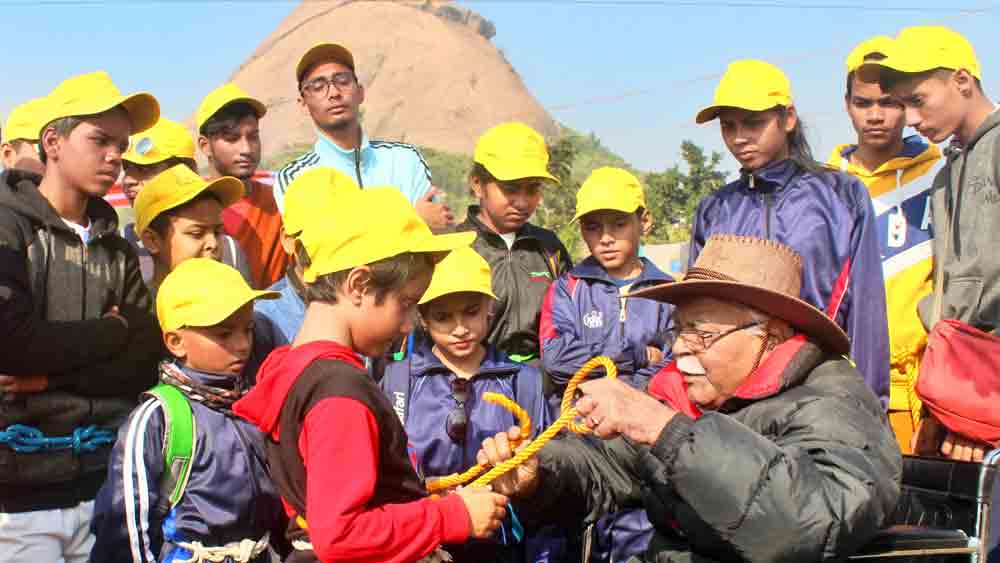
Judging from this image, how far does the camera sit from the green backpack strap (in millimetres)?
3359

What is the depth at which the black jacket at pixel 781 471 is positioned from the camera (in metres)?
2.41

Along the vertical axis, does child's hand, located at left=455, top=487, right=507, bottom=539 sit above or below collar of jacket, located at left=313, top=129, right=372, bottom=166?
below

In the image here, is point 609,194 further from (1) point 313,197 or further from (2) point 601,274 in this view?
(1) point 313,197

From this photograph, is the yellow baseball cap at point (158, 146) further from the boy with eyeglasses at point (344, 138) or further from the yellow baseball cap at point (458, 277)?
the yellow baseball cap at point (458, 277)

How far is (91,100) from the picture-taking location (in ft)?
13.7

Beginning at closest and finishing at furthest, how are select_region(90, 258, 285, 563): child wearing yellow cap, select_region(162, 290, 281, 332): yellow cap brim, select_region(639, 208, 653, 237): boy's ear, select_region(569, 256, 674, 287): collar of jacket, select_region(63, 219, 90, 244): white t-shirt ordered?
Result: select_region(90, 258, 285, 563): child wearing yellow cap
select_region(162, 290, 281, 332): yellow cap brim
select_region(63, 219, 90, 244): white t-shirt
select_region(569, 256, 674, 287): collar of jacket
select_region(639, 208, 653, 237): boy's ear

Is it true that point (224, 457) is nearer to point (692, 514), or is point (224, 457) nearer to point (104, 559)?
point (104, 559)

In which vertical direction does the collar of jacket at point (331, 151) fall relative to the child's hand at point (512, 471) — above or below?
above

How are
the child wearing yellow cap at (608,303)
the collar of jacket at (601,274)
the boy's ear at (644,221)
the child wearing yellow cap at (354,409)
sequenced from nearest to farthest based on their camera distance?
the child wearing yellow cap at (354,409), the child wearing yellow cap at (608,303), the collar of jacket at (601,274), the boy's ear at (644,221)

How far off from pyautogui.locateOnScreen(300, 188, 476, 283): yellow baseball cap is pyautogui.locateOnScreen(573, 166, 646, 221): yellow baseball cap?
107 inches

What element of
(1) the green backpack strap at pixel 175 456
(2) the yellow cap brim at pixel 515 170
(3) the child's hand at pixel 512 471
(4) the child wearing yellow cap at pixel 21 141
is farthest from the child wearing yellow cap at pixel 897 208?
(4) the child wearing yellow cap at pixel 21 141

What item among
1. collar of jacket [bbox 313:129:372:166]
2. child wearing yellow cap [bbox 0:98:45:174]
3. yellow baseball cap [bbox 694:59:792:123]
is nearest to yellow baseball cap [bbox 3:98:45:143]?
child wearing yellow cap [bbox 0:98:45:174]

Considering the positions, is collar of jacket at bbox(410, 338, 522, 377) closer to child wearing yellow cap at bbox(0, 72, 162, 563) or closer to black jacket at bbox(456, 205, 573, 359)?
black jacket at bbox(456, 205, 573, 359)

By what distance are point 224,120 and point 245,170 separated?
13.0 inches
